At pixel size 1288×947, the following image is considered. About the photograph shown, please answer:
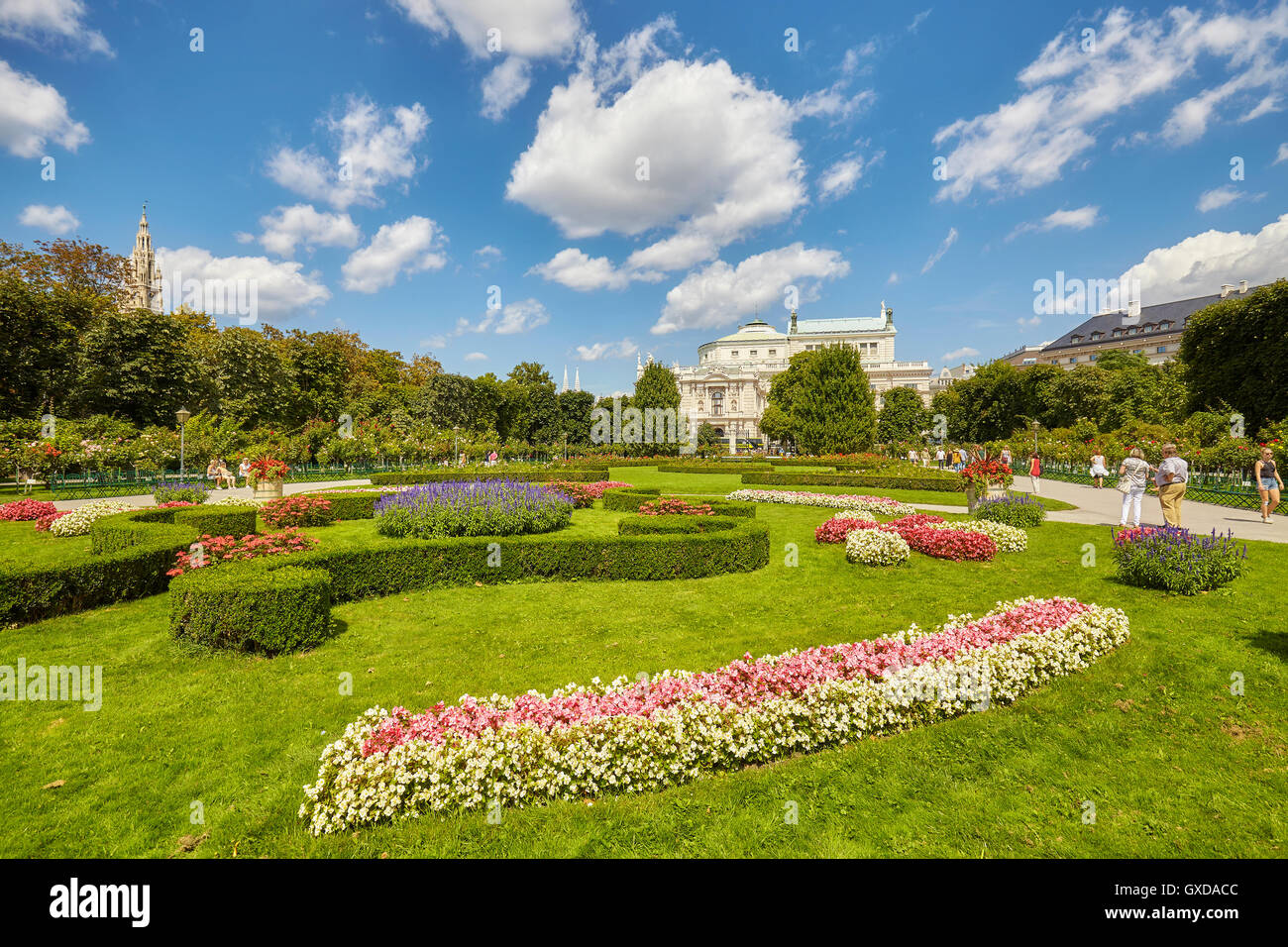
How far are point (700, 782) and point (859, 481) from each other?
22.7 meters

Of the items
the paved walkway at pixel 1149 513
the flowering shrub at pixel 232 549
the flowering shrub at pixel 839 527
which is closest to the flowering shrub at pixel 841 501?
the paved walkway at pixel 1149 513

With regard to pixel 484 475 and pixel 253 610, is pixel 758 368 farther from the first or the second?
pixel 253 610

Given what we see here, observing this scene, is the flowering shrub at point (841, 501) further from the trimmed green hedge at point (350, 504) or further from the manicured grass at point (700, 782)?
the trimmed green hedge at point (350, 504)

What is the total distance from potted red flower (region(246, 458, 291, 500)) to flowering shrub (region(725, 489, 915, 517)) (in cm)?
1459

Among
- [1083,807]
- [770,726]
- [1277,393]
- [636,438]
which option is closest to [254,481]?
[770,726]

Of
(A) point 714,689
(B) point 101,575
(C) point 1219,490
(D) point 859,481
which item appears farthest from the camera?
(D) point 859,481

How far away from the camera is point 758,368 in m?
90.2

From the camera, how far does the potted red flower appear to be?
16.7 metres

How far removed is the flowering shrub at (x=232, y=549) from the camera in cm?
819

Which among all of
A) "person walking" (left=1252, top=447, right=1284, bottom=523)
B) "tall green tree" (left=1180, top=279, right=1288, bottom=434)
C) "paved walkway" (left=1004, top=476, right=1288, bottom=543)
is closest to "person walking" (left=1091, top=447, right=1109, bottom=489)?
"paved walkway" (left=1004, top=476, right=1288, bottom=543)

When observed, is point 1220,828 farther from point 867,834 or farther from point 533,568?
point 533,568

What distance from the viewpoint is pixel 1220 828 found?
3.34m

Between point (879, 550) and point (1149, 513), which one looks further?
point (1149, 513)

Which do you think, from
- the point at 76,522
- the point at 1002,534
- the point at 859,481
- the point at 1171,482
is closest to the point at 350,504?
the point at 76,522
